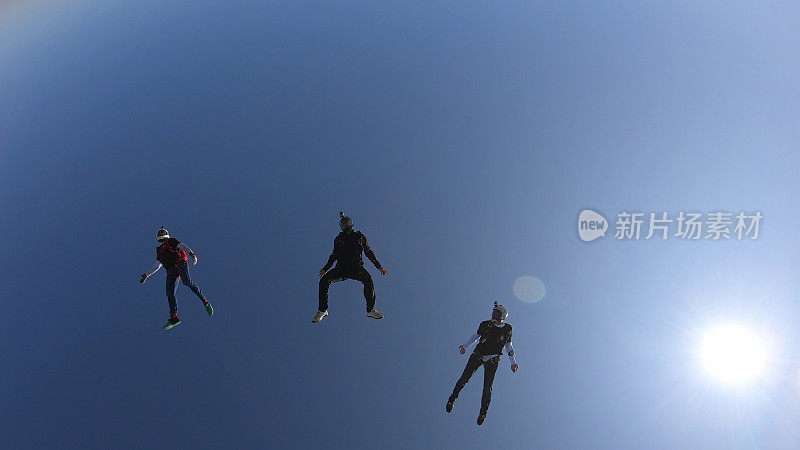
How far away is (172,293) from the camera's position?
16.7m

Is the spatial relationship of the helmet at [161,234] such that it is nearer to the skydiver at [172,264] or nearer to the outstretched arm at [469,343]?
the skydiver at [172,264]

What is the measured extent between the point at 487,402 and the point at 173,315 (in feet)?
42.4

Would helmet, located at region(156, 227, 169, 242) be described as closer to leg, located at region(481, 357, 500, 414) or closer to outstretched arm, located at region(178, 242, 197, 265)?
outstretched arm, located at region(178, 242, 197, 265)

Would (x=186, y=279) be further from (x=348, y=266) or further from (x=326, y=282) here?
(x=348, y=266)

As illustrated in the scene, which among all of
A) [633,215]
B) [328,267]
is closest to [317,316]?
[328,267]

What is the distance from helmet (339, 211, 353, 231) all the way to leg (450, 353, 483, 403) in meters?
6.63

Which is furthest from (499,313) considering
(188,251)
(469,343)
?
(188,251)

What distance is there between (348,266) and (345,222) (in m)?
1.76

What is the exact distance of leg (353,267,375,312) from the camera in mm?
15243

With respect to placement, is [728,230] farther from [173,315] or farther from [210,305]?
[173,315]

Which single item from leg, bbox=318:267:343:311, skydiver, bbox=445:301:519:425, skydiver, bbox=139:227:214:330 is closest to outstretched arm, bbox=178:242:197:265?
skydiver, bbox=139:227:214:330

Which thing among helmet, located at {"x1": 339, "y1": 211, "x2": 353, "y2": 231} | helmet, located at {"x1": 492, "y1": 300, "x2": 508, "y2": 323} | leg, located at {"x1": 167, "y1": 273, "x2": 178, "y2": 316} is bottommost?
leg, located at {"x1": 167, "y1": 273, "x2": 178, "y2": 316}

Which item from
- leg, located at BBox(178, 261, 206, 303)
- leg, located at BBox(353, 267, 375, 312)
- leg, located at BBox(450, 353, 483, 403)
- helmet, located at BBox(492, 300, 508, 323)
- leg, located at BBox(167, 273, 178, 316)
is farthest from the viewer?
leg, located at BBox(167, 273, 178, 316)

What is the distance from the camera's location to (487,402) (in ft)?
51.3
